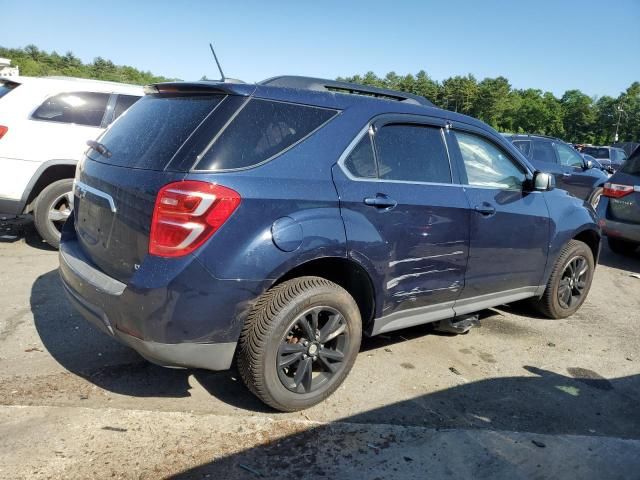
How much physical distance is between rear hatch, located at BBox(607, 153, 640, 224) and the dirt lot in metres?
3.42

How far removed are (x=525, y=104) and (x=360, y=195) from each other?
112450 mm

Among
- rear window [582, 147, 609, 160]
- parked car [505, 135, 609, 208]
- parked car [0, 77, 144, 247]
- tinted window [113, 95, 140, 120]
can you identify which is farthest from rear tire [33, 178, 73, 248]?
rear window [582, 147, 609, 160]

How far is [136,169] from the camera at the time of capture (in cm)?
283

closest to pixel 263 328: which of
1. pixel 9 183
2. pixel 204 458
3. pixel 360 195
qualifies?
pixel 204 458

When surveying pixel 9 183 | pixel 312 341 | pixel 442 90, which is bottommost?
pixel 312 341

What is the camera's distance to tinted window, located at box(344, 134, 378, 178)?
10.3 ft

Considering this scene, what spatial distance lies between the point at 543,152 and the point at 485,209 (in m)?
7.94

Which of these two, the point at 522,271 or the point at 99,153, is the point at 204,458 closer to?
the point at 99,153

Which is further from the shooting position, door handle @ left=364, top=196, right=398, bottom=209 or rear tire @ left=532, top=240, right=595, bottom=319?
rear tire @ left=532, top=240, right=595, bottom=319

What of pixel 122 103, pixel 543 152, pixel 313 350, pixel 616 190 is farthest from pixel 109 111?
pixel 543 152

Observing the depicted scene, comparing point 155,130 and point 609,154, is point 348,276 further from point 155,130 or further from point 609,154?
point 609,154

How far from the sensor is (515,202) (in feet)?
13.7

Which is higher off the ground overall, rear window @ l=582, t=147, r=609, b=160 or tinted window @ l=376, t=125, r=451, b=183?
rear window @ l=582, t=147, r=609, b=160

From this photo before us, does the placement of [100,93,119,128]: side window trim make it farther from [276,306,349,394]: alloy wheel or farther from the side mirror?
the side mirror
